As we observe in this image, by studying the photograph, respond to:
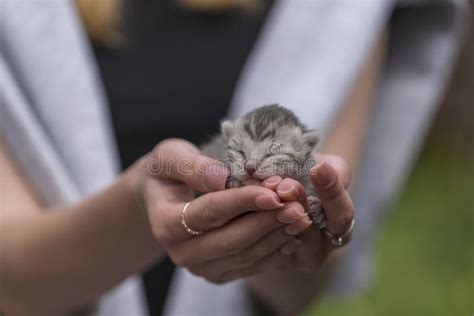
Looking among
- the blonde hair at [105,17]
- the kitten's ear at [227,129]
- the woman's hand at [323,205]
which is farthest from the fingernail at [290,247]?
the blonde hair at [105,17]

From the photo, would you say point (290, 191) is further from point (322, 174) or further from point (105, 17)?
point (105, 17)

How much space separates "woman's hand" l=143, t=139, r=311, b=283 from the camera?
556mm

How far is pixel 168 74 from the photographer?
1.21 metres

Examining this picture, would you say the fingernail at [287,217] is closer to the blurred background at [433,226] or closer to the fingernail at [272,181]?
the fingernail at [272,181]

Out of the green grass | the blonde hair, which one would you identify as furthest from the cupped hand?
the green grass

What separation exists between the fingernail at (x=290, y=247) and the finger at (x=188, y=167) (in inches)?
2.7

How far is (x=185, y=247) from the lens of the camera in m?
0.64

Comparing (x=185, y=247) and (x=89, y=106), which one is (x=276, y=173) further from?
(x=89, y=106)

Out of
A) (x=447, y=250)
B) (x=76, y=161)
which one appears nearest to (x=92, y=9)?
(x=76, y=161)

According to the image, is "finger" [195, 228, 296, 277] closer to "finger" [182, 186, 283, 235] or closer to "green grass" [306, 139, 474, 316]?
"finger" [182, 186, 283, 235]

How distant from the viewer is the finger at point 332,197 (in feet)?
1.82

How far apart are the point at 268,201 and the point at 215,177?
75 millimetres

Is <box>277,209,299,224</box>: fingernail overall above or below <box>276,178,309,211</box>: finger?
below

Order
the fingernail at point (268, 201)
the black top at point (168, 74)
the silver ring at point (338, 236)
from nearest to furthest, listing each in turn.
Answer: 1. the fingernail at point (268, 201)
2. the silver ring at point (338, 236)
3. the black top at point (168, 74)
